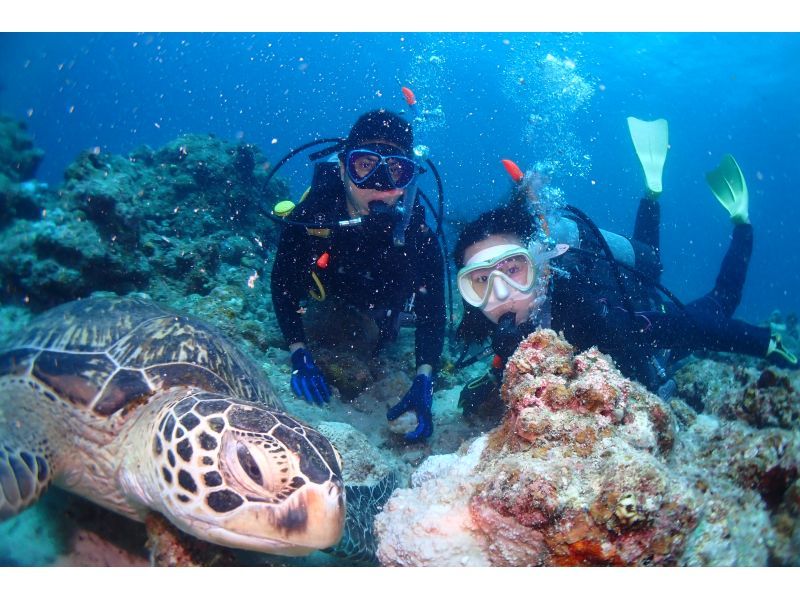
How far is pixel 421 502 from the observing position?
1.65m

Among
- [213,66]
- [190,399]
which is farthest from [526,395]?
[213,66]

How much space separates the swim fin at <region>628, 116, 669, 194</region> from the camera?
258 inches

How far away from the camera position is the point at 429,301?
419cm

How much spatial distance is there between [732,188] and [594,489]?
6330 millimetres

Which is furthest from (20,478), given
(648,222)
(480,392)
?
(648,222)

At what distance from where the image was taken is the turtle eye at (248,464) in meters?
1.43

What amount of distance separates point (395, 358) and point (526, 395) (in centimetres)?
300

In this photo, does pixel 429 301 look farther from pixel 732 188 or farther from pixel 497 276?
pixel 732 188

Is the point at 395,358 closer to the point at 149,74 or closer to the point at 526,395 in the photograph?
the point at 526,395

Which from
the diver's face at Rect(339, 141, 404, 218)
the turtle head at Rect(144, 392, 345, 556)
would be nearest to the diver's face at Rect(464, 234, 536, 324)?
the diver's face at Rect(339, 141, 404, 218)

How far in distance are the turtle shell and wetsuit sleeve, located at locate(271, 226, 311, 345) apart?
4.87ft

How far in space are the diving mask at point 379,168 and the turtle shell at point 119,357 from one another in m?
2.12

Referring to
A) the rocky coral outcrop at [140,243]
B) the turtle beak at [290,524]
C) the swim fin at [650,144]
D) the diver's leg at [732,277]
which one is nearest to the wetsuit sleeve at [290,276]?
the rocky coral outcrop at [140,243]

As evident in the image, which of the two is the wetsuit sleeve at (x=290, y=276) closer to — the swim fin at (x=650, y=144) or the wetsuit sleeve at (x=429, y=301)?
the wetsuit sleeve at (x=429, y=301)
